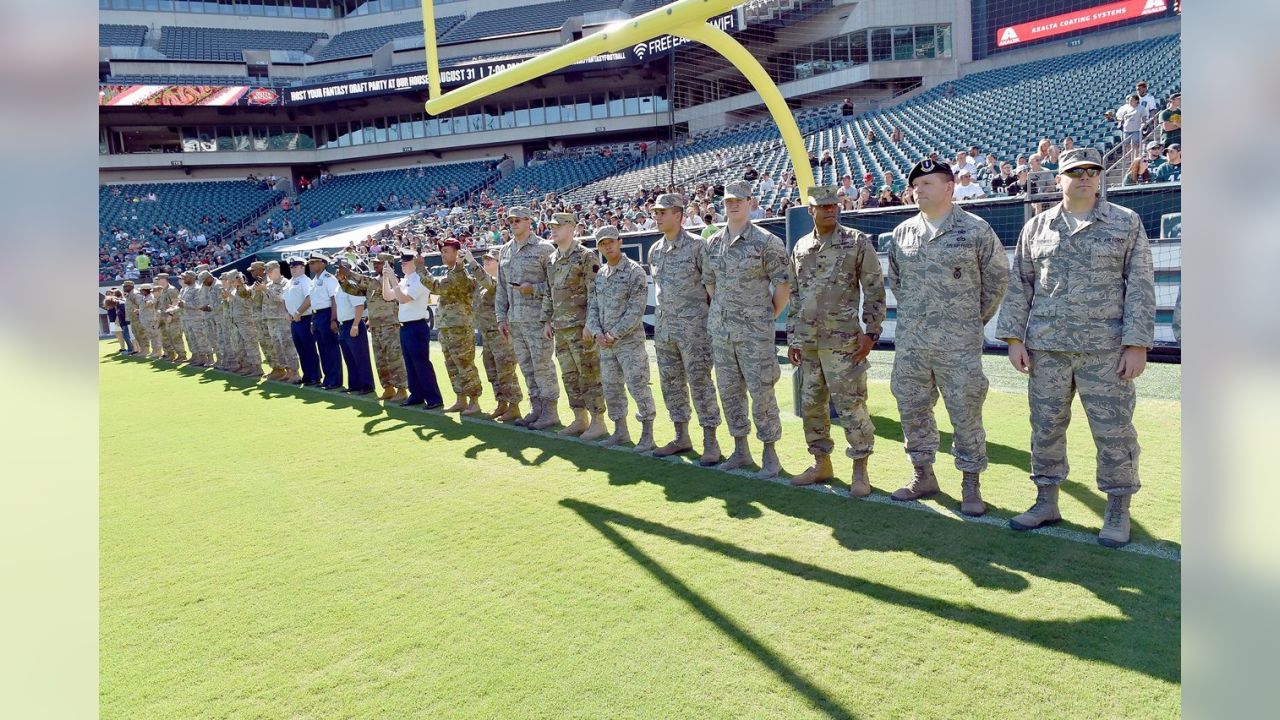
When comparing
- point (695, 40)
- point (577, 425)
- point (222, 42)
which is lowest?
point (577, 425)

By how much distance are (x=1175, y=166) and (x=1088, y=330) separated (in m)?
6.37

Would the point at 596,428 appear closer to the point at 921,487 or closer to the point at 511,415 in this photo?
the point at 511,415

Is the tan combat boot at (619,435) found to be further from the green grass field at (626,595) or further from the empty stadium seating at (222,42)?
the empty stadium seating at (222,42)

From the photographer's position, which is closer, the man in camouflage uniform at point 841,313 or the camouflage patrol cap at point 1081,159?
the camouflage patrol cap at point 1081,159

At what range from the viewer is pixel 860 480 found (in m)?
4.73

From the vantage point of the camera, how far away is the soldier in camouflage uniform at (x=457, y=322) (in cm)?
768

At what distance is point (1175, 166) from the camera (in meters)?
8.66

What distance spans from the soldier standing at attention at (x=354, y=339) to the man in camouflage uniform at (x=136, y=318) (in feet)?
30.2

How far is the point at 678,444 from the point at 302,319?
6.79 metres

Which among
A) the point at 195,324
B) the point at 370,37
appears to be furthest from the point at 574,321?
the point at 370,37

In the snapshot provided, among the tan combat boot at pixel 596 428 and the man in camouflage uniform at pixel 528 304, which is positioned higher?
the man in camouflage uniform at pixel 528 304

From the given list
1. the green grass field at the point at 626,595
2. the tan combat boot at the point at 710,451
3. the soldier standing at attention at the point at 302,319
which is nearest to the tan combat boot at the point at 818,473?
the green grass field at the point at 626,595
